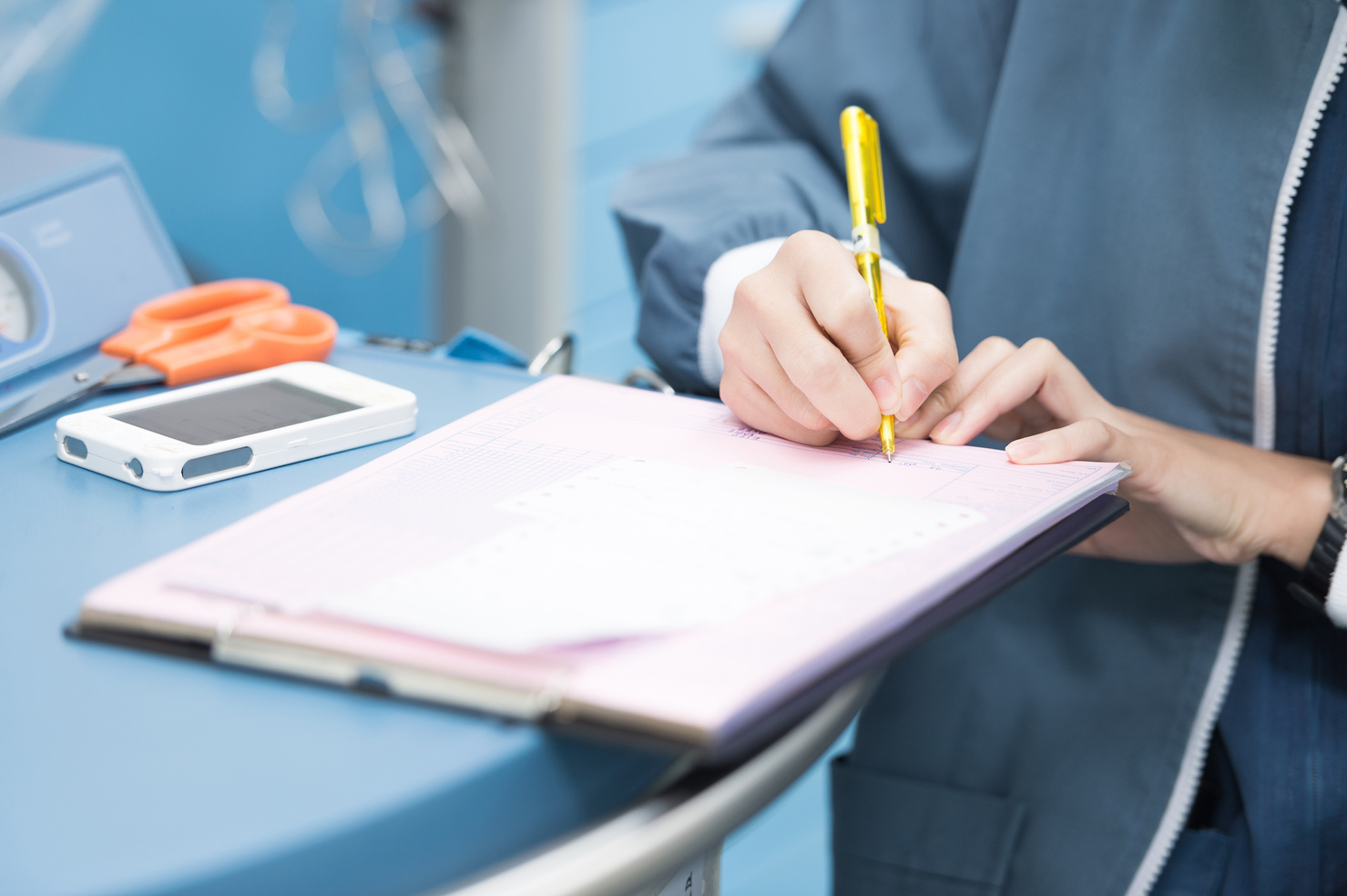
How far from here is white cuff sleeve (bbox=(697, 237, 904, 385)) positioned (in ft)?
2.08

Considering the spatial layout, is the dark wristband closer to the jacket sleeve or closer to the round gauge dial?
the jacket sleeve

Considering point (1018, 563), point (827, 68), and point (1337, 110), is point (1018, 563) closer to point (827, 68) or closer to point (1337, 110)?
point (1337, 110)

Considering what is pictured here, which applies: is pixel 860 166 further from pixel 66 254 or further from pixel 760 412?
pixel 66 254

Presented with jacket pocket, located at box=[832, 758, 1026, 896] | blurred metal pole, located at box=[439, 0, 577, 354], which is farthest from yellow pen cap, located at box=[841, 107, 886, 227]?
blurred metal pole, located at box=[439, 0, 577, 354]

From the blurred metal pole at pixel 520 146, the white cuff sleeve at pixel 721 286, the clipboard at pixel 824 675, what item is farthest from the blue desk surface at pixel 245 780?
the blurred metal pole at pixel 520 146

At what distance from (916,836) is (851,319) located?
1.39 feet

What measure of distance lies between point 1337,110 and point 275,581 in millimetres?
595

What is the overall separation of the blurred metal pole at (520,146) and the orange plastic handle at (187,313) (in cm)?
145

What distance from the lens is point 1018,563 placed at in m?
0.38

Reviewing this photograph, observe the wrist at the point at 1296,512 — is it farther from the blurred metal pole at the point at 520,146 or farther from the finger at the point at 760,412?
the blurred metal pole at the point at 520,146

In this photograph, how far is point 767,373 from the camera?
0.50 meters

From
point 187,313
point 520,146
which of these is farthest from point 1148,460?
point 520,146

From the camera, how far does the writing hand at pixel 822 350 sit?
465 mm

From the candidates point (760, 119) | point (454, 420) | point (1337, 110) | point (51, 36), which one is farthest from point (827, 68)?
point (51, 36)
